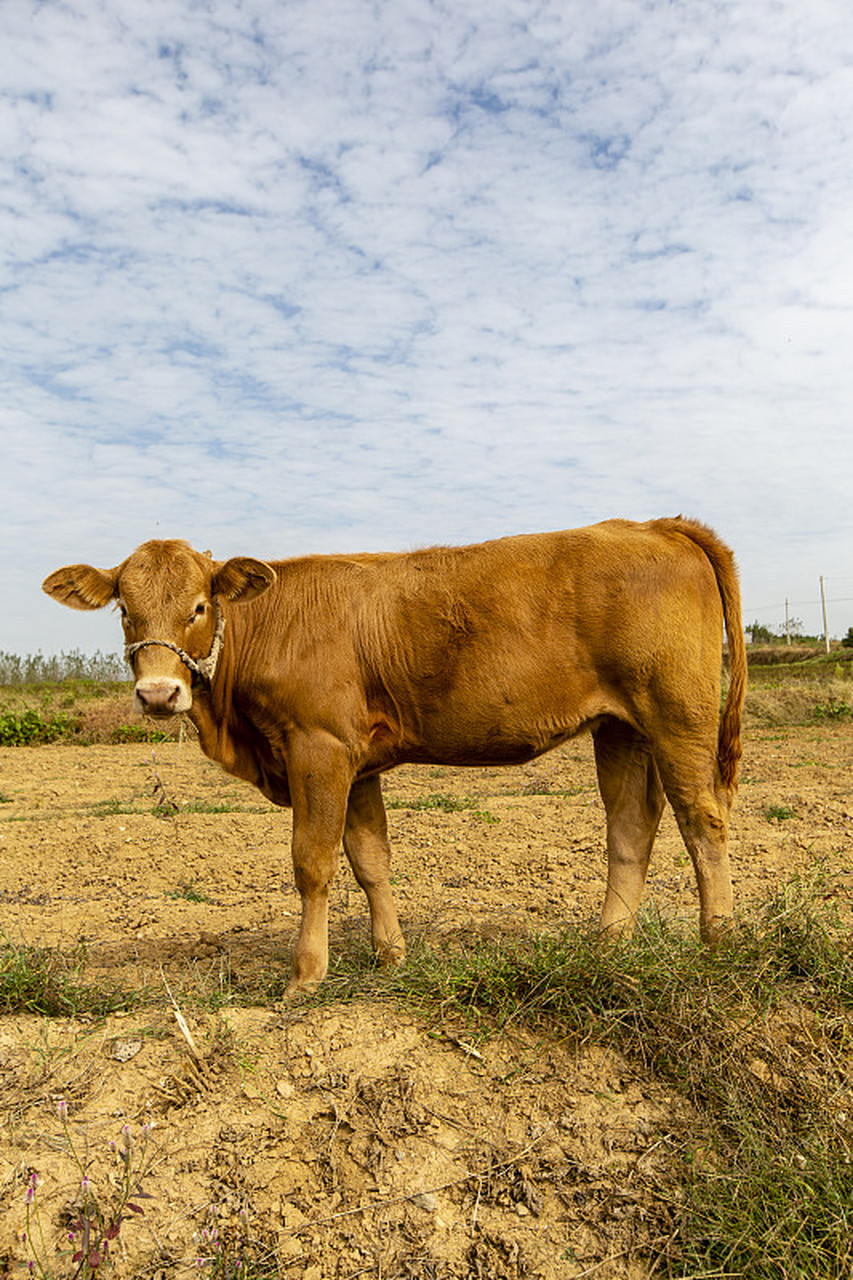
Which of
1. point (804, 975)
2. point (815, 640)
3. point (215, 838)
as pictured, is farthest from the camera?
point (815, 640)

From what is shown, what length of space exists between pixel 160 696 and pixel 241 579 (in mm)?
883

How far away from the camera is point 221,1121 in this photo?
3580 millimetres

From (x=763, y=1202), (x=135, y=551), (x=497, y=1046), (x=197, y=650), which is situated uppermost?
(x=135, y=551)

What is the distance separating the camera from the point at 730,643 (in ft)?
17.3

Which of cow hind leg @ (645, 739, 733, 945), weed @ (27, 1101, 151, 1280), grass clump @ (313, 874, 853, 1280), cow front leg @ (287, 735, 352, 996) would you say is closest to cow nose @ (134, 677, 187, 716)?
cow front leg @ (287, 735, 352, 996)

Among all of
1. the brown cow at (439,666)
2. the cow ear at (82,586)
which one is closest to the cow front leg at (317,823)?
the brown cow at (439,666)

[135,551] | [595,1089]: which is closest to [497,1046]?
[595,1089]

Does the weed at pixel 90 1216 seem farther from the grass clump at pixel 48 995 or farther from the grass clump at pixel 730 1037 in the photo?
the grass clump at pixel 730 1037

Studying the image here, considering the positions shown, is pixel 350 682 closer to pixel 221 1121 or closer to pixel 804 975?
pixel 221 1121

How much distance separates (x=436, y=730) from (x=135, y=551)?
1894mm

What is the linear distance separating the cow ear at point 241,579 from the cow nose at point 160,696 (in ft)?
2.42

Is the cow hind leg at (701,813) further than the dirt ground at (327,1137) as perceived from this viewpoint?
Yes

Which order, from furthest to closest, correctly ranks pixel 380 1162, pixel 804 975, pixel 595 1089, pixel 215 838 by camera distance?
pixel 215 838
pixel 804 975
pixel 595 1089
pixel 380 1162

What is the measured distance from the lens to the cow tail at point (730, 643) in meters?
5.10
